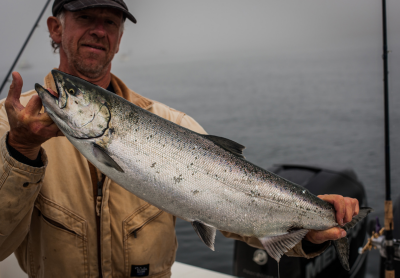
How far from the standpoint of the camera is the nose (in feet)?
8.13

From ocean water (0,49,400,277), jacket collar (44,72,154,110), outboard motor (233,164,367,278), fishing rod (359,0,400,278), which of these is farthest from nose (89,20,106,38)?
fishing rod (359,0,400,278)

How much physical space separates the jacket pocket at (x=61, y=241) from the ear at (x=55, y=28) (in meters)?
1.28

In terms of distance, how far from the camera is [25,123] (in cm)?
164

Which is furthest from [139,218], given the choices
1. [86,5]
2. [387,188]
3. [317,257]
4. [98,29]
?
[387,188]

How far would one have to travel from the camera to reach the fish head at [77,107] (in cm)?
174

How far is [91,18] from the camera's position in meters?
2.51

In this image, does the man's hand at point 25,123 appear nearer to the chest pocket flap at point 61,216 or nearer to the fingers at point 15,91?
the fingers at point 15,91

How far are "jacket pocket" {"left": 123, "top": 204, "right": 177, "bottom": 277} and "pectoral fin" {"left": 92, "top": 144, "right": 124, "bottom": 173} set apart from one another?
74cm

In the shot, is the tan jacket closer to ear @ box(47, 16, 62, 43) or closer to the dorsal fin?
ear @ box(47, 16, 62, 43)

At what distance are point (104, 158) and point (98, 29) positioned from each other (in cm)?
126

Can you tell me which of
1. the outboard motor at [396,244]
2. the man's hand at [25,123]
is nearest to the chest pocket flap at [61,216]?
the man's hand at [25,123]

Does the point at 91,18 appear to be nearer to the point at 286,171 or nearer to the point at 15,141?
the point at 15,141

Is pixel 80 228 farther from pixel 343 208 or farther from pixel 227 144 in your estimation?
pixel 343 208

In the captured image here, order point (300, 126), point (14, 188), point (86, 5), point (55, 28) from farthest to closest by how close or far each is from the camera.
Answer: point (300, 126) → point (55, 28) → point (86, 5) → point (14, 188)
